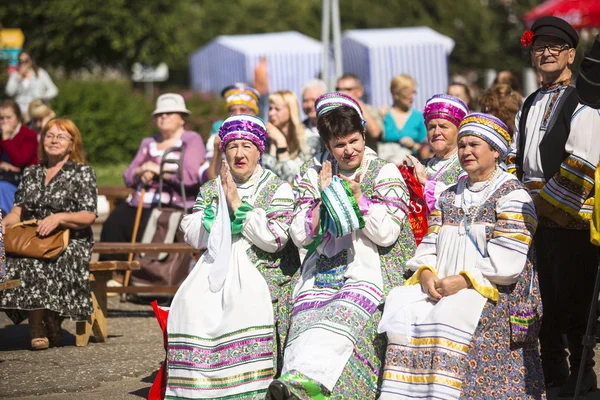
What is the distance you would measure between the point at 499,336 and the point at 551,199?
91cm

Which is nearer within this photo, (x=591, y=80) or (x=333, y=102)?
(x=591, y=80)

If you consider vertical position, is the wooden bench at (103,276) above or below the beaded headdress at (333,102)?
below

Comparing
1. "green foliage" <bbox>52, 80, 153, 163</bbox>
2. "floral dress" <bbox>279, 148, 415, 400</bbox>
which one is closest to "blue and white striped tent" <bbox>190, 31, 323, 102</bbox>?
"green foliage" <bbox>52, 80, 153, 163</bbox>

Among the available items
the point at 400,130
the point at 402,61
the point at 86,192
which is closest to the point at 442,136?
the point at 86,192

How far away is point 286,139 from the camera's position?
8.70m

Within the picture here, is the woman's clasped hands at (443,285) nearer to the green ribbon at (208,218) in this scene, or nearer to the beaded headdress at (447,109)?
the green ribbon at (208,218)

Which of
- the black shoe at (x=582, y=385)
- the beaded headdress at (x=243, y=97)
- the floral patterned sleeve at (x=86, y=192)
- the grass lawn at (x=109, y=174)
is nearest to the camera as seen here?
the black shoe at (x=582, y=385)

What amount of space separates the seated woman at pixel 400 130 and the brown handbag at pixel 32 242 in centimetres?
364

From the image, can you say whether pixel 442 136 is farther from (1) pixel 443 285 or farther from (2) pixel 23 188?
(2) pixel 23 188

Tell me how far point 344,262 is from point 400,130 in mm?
4549

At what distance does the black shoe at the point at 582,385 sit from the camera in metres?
5.76

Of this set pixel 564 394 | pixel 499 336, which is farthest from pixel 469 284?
pixel 564 394

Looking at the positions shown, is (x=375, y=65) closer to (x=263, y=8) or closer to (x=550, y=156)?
Answer: (x=550, y=156)

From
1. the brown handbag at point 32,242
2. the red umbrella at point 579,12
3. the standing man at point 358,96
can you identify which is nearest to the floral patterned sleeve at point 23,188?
the brown handbag at point 32,242
